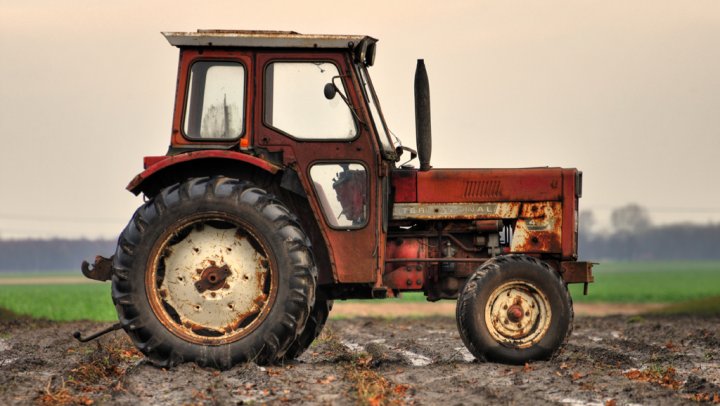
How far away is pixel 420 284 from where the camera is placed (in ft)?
34.2

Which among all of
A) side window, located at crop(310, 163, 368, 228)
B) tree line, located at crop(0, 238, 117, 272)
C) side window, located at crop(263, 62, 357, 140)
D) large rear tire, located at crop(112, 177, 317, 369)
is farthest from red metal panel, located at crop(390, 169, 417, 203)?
tree line, located at crop(0, 238, 117, 272)

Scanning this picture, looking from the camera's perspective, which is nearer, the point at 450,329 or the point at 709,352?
the point at 709,352

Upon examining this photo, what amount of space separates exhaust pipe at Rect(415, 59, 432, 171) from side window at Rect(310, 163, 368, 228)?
2.15ft

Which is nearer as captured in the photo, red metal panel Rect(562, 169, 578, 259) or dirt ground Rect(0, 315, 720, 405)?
dirt ground Rect(0, 315, 720, 405)

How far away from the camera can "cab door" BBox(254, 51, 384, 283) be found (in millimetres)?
9688

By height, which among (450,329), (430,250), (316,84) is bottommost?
(450,329)

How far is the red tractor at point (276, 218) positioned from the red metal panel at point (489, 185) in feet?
0.13

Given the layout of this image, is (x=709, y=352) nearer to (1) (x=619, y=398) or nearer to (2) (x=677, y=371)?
(2) (x=677, y=371)

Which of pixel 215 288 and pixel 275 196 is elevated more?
pixel 275 196

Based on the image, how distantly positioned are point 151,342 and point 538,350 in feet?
10.9

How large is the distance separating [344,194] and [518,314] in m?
1.87

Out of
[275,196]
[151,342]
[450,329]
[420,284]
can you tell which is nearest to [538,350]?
[420,284]

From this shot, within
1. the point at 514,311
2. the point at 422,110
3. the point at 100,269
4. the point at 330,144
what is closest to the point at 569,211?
the point at 514,311

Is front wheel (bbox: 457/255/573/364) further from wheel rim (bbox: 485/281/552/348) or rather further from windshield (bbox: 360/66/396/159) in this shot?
windshield (bbox: 360/66/396/159)
